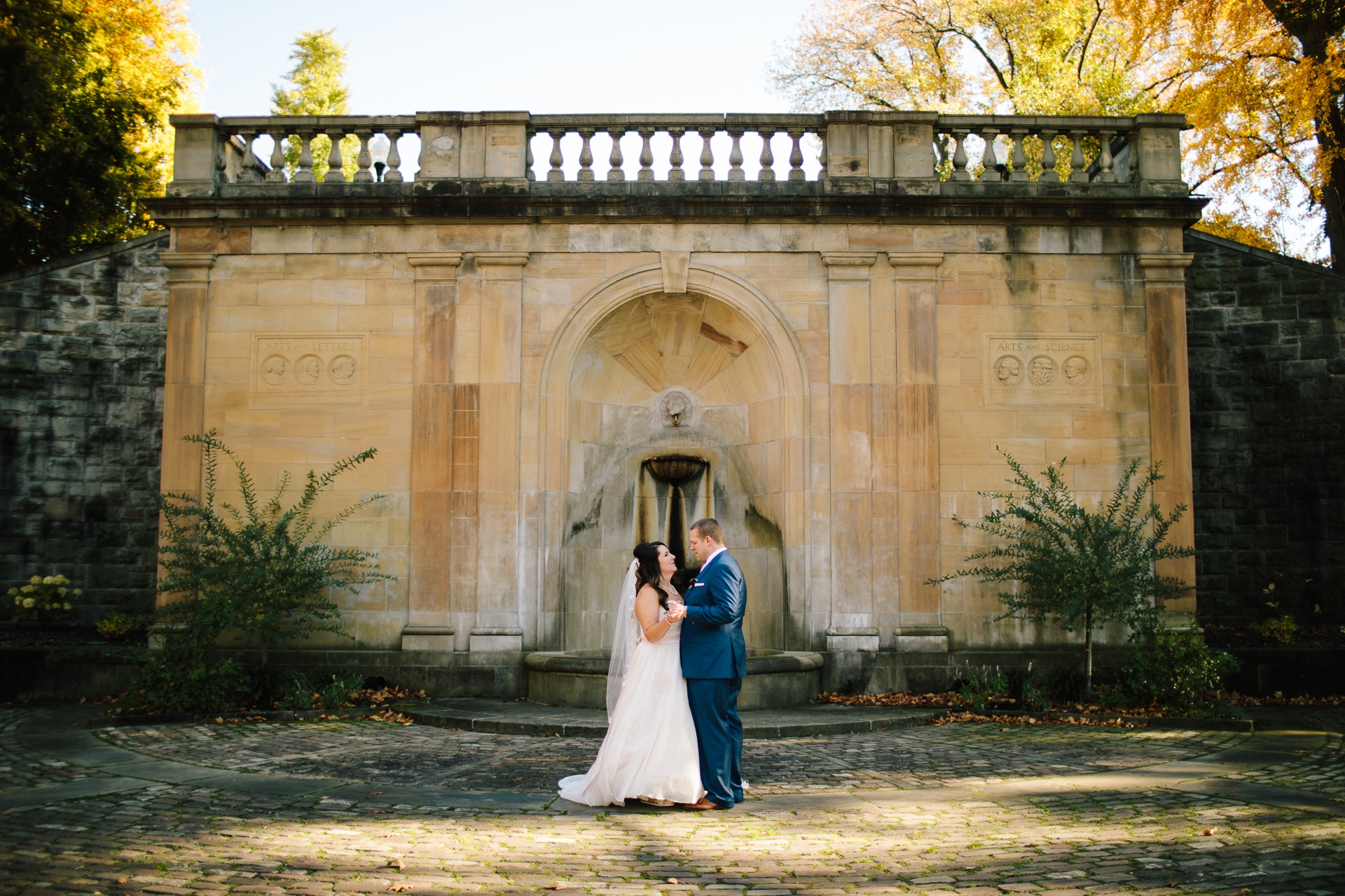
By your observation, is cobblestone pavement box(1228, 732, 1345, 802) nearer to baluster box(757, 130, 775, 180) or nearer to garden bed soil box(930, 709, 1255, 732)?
garden bed soil box(930, 709, 1255, 732)

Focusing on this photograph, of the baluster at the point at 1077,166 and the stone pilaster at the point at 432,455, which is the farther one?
the baluster at the point at 1077,166

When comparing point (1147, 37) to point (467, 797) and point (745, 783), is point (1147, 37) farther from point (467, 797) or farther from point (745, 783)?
point (467, 797)

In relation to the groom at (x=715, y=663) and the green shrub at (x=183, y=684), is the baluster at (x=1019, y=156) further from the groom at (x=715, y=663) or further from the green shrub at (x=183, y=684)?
the green shrub at (x=183, y=684)

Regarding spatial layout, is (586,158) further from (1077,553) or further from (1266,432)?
(1266,432)

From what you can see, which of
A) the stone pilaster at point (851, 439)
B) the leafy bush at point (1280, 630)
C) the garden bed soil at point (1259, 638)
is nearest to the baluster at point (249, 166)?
the stone pilaster at point (851, 439)

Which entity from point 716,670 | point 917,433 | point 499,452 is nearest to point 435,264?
point 499,452

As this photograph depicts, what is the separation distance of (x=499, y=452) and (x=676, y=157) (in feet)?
13.9

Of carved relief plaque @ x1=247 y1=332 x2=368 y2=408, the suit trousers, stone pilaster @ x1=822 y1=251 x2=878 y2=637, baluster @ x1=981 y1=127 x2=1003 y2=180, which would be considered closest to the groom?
the suit trousers

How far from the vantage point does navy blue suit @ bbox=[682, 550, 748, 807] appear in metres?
6.57

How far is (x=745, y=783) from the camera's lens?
7.09 m

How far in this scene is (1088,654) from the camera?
10.8 metres

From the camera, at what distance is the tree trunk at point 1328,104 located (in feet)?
51.0

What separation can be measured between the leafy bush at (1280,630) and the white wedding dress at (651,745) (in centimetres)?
982

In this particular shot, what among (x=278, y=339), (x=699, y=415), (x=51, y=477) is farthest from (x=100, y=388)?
(x=699, y=415)
